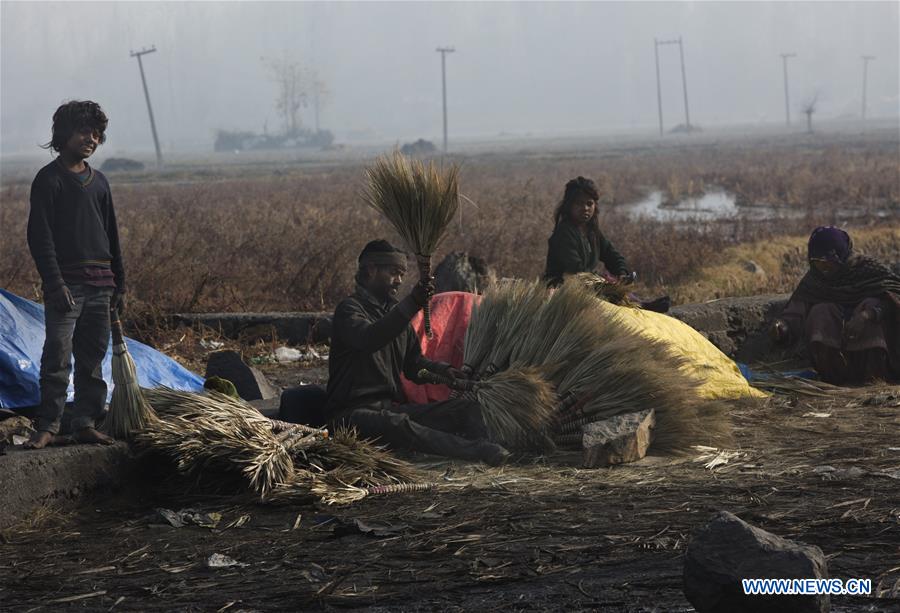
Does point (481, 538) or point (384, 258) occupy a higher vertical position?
point (384, 258)

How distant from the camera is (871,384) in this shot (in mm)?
7445

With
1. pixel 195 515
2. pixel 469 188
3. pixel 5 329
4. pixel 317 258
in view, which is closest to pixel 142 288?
pixel 317 258

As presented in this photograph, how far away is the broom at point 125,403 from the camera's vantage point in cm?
535

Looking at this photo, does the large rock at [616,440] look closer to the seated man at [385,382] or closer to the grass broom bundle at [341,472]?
the seated man at [385,382]

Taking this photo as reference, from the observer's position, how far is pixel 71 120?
Result: 5.18 meters

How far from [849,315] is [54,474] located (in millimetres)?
4850

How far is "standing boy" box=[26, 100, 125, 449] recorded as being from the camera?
5.15m

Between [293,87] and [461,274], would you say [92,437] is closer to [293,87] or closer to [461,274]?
[461,274]

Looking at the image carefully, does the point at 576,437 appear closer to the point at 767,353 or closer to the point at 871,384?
the point at 871,384

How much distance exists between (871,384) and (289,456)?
3890 mm

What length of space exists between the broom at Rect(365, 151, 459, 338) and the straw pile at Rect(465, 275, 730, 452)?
0.52 meters

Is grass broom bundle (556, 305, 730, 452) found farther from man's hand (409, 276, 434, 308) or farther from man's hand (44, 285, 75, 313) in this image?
man's hand (44, 285, 75, 313)

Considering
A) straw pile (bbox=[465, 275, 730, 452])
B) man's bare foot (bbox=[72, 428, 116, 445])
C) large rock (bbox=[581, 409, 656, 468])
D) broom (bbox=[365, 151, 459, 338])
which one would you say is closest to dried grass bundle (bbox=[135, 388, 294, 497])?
man's bare foot (bbox=[72, 428, 116, 445])

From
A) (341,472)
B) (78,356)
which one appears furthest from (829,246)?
(78,356)
